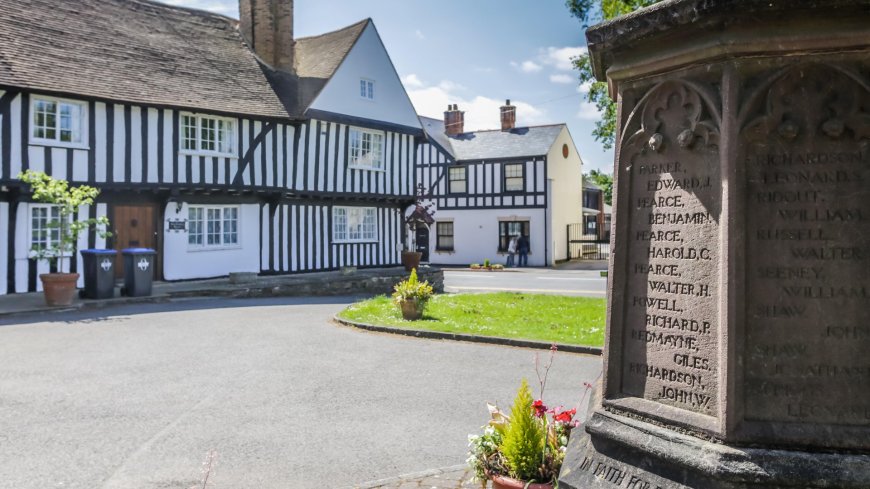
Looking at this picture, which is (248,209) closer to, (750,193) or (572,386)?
(572,386)

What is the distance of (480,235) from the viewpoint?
121 feet

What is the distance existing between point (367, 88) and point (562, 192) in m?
17.1

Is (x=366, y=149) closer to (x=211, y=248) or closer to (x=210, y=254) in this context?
(x=211, y=248)

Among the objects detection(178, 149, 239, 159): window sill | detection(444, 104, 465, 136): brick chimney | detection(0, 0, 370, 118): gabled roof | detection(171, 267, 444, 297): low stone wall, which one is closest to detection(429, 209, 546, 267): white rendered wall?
detection(444, 104, 465, 136): brick chimney

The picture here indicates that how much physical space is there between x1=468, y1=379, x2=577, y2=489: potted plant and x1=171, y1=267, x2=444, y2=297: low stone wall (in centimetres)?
1397

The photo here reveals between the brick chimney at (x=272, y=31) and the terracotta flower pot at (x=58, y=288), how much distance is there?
1252cm

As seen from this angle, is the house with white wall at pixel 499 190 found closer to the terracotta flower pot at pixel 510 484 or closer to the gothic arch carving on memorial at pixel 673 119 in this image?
the gothic arch carving on memorial at pixel 673 119

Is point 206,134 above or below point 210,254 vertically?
above

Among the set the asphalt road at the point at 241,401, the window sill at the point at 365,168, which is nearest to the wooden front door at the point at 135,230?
the asphalt road at the point at 241,401

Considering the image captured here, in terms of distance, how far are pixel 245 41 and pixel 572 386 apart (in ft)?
69.5

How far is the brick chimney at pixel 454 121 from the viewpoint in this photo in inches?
1610

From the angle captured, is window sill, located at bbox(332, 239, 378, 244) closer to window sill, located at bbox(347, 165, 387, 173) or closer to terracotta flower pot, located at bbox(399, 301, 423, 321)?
window sill, located at bbox(347, 165, 387, 173)

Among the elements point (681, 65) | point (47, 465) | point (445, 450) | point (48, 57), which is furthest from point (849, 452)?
point (48, 57)

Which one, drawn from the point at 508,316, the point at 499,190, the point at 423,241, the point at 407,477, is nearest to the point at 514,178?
the point at 499,190
